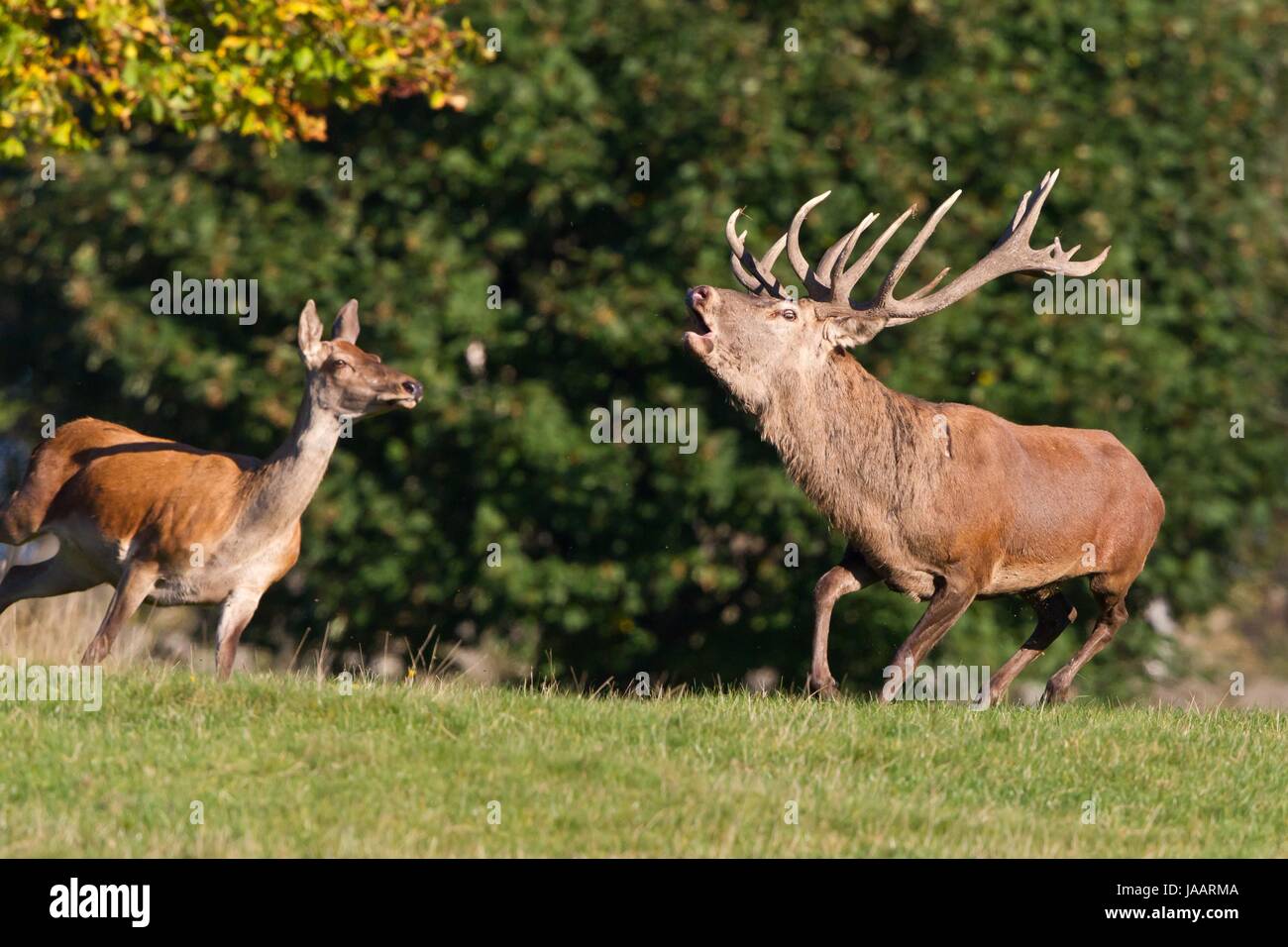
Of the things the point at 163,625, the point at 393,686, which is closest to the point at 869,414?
the point at 393,686

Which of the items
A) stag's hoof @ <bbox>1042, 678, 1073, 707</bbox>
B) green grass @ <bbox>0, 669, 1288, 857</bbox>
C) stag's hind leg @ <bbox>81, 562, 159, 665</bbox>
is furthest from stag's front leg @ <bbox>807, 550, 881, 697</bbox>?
stag's hind leg @ <bbox>81, 562, 159, 665</bbox>

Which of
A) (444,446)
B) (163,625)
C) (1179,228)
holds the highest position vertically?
(1179,228)

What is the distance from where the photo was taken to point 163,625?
1645 cm

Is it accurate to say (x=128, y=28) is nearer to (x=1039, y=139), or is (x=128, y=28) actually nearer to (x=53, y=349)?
(x=53, y=349)

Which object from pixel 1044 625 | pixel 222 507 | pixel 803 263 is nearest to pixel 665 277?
pixel 803 263

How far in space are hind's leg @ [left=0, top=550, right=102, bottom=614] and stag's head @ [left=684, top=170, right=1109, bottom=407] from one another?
3.67 m

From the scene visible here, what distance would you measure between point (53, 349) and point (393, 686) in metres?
6.77

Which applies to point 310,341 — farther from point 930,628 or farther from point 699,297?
point 930,628

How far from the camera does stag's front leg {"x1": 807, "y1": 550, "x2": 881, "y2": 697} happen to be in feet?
29.4

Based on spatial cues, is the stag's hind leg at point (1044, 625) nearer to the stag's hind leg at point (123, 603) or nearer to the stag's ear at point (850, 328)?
the stag's ear at point (850, 328)

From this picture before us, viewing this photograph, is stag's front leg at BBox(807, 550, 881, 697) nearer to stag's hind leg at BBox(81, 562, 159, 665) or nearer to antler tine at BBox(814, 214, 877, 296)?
antler tine at BBox(814, 214, 877, 296)

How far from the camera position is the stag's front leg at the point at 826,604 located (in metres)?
8.96

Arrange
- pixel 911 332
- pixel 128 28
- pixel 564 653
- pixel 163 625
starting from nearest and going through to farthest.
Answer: pixel 128 28 → pixel 911 332 → pixel 564 653 → pixel 163 625
